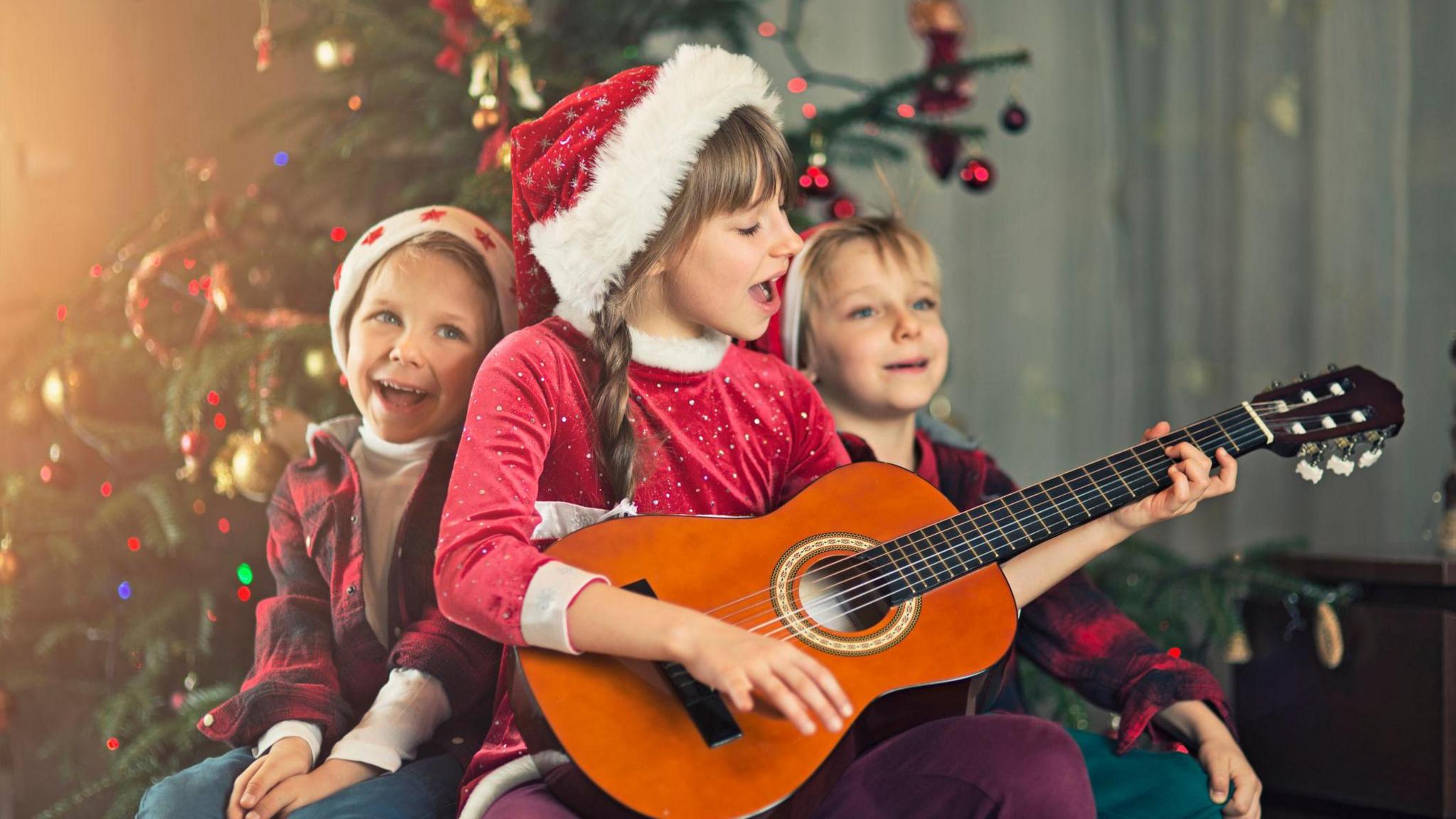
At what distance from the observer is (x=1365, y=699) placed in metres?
1.85

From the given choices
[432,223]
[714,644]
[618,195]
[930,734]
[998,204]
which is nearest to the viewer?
[714,644]

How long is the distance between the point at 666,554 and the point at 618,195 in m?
0.39

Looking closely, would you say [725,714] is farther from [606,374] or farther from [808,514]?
[606,374]

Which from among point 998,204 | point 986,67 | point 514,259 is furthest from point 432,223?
point 998,204

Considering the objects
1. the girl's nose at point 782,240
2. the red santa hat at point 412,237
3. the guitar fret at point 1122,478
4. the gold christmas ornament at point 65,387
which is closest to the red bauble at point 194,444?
the gold christmas ornament at point 65,387

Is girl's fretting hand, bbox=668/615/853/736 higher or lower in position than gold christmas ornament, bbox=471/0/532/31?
lower

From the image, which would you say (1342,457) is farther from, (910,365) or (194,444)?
(194,444)

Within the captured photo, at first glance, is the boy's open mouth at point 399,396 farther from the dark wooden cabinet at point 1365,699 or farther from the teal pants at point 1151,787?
the dark wooden cabinet at point 1365,699

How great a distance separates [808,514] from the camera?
3.95 ft

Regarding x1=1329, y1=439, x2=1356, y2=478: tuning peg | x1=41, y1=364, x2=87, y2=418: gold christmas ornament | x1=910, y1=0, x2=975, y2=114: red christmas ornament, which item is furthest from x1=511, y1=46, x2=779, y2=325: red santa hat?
x1=41, y1=364, x2=87, y2=418: gold christmas ornament

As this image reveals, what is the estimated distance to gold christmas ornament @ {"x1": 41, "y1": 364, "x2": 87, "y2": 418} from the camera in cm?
174

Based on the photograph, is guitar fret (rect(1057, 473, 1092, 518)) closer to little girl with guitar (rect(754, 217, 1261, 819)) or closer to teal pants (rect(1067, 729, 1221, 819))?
little girl with guitar (rect(754, 217, 1261, 819))

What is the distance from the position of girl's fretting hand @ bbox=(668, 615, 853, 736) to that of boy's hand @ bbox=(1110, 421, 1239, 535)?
50 cm

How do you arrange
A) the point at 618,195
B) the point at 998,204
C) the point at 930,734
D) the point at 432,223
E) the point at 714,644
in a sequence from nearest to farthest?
the point at 714,644 < the point at 930,734 < the point at 618,195 < the point at 432,223 < the point at 998,204
